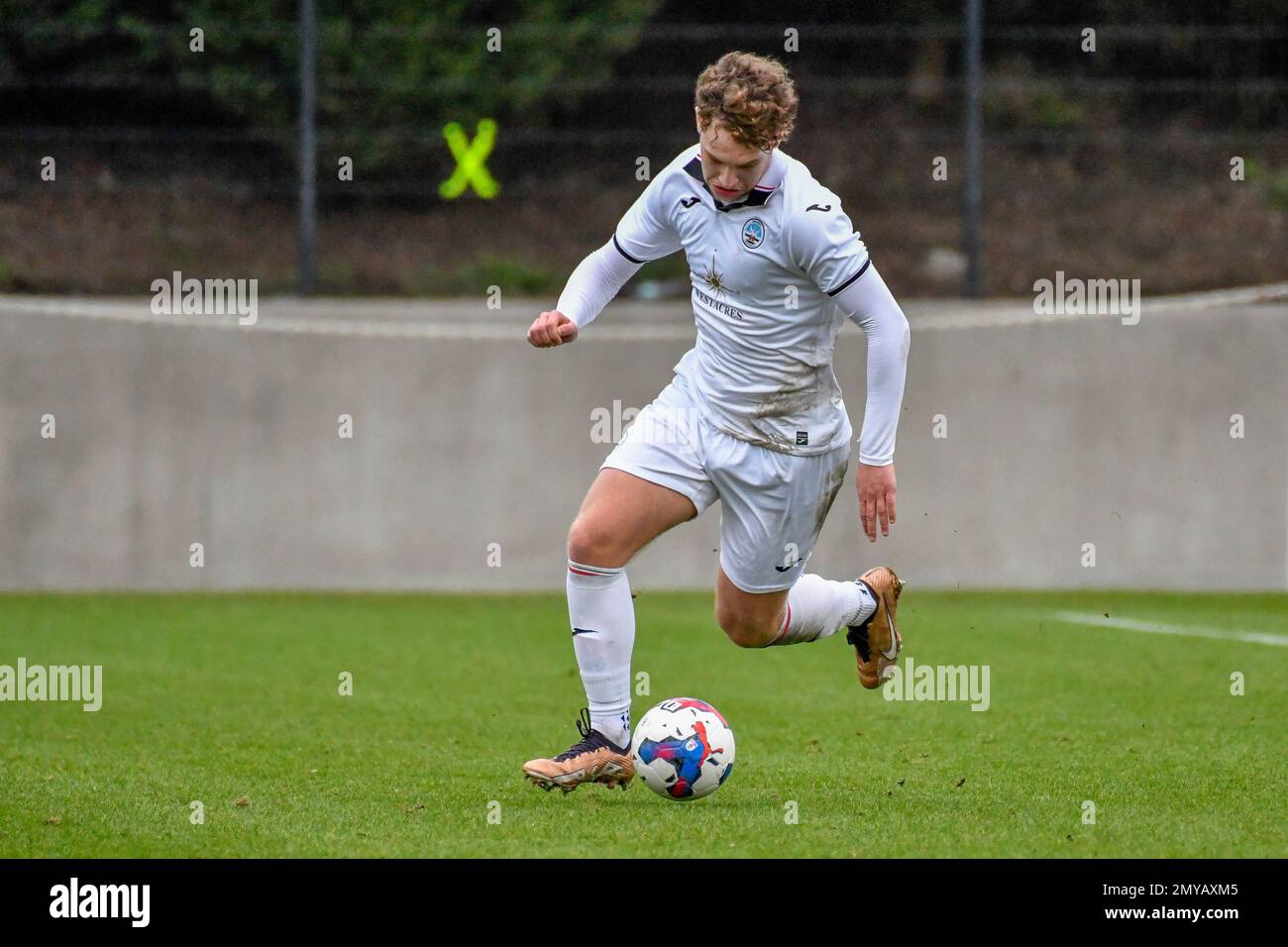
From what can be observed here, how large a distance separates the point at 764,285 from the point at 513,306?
310 inches

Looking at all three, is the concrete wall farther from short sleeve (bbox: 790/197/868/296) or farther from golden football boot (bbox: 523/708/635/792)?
short sleeve (bbox: 790/197/868/296)

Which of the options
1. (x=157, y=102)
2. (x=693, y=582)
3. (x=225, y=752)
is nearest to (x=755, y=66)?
(x=225, y=752)

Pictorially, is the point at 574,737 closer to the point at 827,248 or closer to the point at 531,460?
the point at 827,248

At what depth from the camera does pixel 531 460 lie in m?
12.9

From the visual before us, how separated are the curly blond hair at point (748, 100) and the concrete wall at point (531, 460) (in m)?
7.22

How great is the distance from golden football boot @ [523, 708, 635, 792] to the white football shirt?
110 cm

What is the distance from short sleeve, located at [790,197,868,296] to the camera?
18.6ft

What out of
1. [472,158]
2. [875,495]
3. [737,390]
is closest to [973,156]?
[472,158]

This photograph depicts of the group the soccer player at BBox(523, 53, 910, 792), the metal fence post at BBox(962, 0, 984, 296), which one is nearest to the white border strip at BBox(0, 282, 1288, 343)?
the metal fence post at BBox(962, 0, 984, 296)

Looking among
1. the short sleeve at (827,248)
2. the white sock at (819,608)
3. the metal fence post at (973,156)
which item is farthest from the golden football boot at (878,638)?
the metal fence post at (973,156)

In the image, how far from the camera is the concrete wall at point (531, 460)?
1273 centimetres

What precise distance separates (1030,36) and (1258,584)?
418cm

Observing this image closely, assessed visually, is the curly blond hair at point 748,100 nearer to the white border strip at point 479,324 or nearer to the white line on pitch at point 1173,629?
the white line on pitch at point 1173,629
